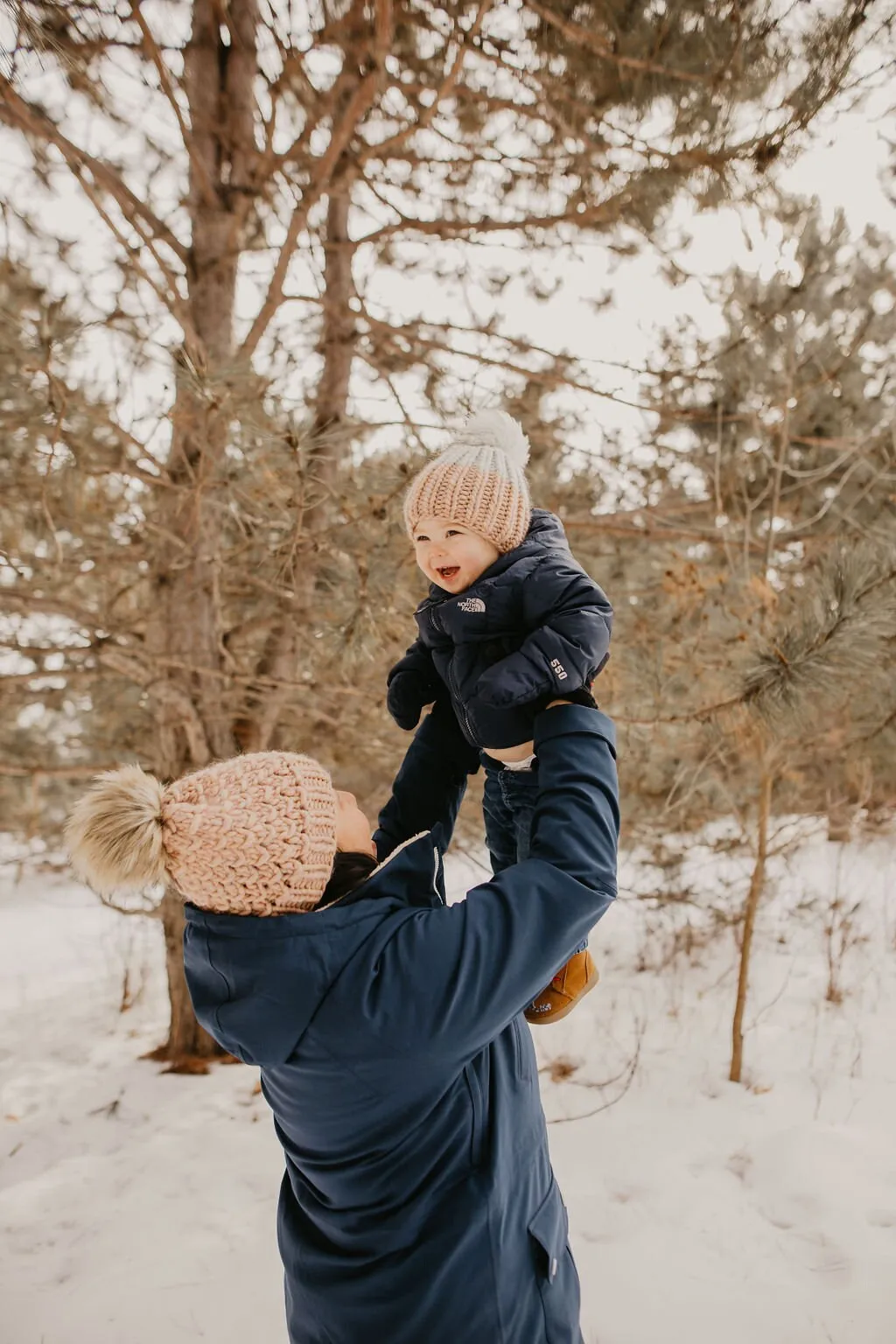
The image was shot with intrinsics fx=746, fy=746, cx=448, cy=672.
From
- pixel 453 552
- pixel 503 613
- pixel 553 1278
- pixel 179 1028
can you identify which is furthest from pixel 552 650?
pixel 179 1028

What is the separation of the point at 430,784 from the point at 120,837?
0.56 m

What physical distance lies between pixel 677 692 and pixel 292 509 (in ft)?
7.00

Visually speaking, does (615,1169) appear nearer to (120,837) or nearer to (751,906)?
(751,906)

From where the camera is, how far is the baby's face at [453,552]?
1.17m

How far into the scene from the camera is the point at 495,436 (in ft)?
4.16

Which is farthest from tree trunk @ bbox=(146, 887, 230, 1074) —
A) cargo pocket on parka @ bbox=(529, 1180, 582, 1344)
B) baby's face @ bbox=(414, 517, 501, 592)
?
baby's face @ bbox=(414, 517, 501, 592)

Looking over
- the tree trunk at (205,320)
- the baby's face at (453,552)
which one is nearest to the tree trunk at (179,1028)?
the tree trunk at (205,320)

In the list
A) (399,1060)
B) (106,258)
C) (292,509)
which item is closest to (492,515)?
(399,1060)

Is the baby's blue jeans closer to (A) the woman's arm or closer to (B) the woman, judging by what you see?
(A) the woman's arm

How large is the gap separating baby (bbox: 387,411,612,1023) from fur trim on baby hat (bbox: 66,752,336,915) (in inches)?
12.4

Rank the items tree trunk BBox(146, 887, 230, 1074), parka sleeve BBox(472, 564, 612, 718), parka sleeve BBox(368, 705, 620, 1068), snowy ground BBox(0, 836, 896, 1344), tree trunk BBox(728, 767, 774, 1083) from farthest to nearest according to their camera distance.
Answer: tree trunk BBox(146, 887, 230, 1074), tree trunk BBox(728, 767, 774, 1083), snowy ground BBox(0, 836, 896, 1344), parka sleeve BBox(472, 564, 612, 718), parka sleeve BBox(368, 705, 620, 1068)

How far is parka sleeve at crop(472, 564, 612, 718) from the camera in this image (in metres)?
1.02

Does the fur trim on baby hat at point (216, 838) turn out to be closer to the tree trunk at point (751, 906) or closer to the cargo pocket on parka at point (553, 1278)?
the cargo pocket on parka at point (553, 1278)

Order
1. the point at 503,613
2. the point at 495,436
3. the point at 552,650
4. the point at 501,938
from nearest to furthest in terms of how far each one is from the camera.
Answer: the point at 501,938
the point at 552,650
the point at 503,613
the point at 495,436
